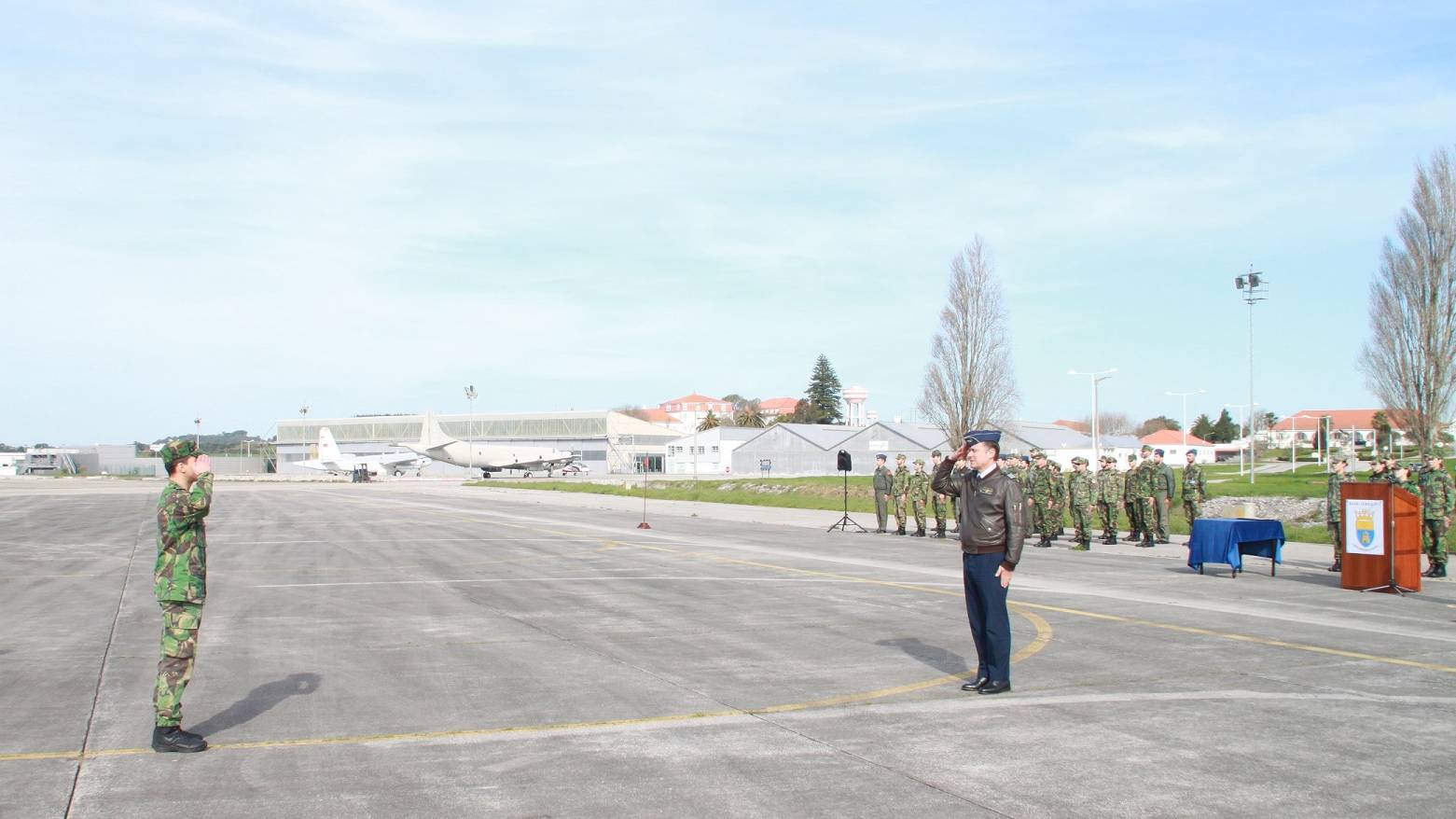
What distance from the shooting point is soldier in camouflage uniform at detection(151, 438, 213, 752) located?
6.69m

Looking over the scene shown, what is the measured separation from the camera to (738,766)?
6348 millimetres

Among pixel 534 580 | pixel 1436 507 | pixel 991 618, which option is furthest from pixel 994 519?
pixel 1436 507

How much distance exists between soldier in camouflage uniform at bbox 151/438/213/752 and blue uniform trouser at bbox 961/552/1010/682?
214 inches

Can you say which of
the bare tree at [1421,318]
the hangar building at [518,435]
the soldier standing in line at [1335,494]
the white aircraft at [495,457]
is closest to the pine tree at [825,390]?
the hangar building at [518,435]

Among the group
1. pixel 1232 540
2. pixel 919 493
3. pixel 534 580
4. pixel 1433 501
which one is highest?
pixel 1433 501

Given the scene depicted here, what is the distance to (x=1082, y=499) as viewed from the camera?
77.9 ft

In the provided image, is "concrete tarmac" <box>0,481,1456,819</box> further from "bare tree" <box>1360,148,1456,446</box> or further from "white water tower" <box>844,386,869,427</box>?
"white water tower" <box>844,386,869,427</box>

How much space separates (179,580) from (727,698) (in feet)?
13.0

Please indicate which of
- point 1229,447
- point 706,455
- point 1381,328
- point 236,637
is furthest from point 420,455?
point 1229,447

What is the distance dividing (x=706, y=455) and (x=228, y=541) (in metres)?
74.2

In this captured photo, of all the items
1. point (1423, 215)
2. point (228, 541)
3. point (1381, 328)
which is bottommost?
point (228, 541)

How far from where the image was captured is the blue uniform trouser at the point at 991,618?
8.34 m

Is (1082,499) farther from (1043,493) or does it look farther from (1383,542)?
(1383,542)

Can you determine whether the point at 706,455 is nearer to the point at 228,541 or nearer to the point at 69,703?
the point at 228,541
